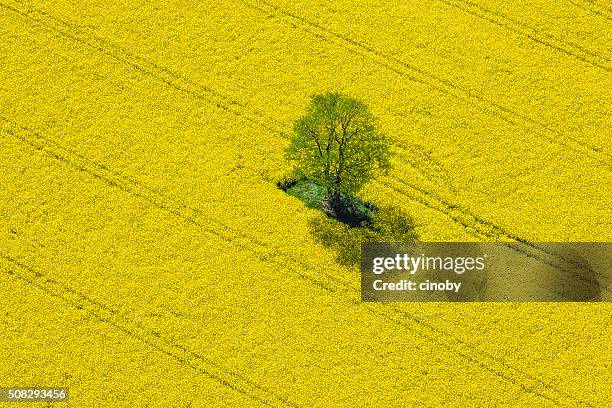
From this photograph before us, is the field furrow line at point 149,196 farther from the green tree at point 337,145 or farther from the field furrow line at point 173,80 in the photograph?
the field furrow line at point 173,80

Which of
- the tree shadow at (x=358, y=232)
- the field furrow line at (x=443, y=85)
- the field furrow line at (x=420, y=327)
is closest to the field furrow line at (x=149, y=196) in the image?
the field furrow line at (x=420, y=327)

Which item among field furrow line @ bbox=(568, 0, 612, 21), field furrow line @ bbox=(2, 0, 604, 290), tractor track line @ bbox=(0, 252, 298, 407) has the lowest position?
tractor track line @ bbox=(0, 252, 298, 407)

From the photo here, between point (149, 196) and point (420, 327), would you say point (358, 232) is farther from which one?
point (149, 196)

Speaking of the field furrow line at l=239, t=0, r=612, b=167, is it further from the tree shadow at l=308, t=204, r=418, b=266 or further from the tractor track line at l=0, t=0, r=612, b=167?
the tree shadow at l=308, t=204, r=418, b=266

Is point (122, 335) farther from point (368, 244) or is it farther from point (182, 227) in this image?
point (368, 244)

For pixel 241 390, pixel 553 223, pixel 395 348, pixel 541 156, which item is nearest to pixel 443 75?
pixel 541 156
